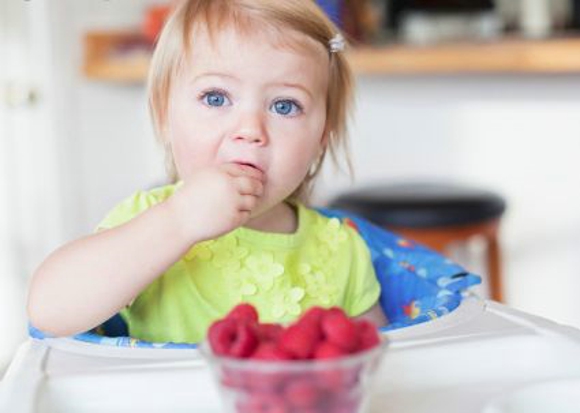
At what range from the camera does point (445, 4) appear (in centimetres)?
278

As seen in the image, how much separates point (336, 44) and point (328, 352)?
51 centimetres

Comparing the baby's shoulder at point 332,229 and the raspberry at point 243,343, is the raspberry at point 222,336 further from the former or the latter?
the baby's shoulder at point 332,229

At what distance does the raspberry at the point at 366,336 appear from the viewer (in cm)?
63

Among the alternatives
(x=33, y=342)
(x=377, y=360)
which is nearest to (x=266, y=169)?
(x=33, y=342)

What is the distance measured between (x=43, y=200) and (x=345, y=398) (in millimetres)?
2297

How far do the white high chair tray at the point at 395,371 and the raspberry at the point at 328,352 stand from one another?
0.56ft

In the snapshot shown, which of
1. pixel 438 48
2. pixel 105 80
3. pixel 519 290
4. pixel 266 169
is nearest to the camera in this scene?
pixel 266 169

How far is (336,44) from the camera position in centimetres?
105

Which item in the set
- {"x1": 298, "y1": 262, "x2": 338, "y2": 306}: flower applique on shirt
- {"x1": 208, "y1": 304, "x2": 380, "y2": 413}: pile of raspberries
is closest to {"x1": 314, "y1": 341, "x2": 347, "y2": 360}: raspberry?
{"x1": 208, "y1": 304, "x2": 380, "y2": 413}: pile of raspberries

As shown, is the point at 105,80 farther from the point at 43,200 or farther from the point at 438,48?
the point at 438,48

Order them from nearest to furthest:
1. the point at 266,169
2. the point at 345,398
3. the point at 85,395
Answer: the point at 345,398 → the point at 85,395 → the point at 266,169

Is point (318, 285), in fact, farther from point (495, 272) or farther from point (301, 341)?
point (495, 272)

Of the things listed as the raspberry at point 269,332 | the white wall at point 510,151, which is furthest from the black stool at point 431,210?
the raspberry at point 269,332

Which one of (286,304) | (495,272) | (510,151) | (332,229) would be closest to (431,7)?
(510,151)
